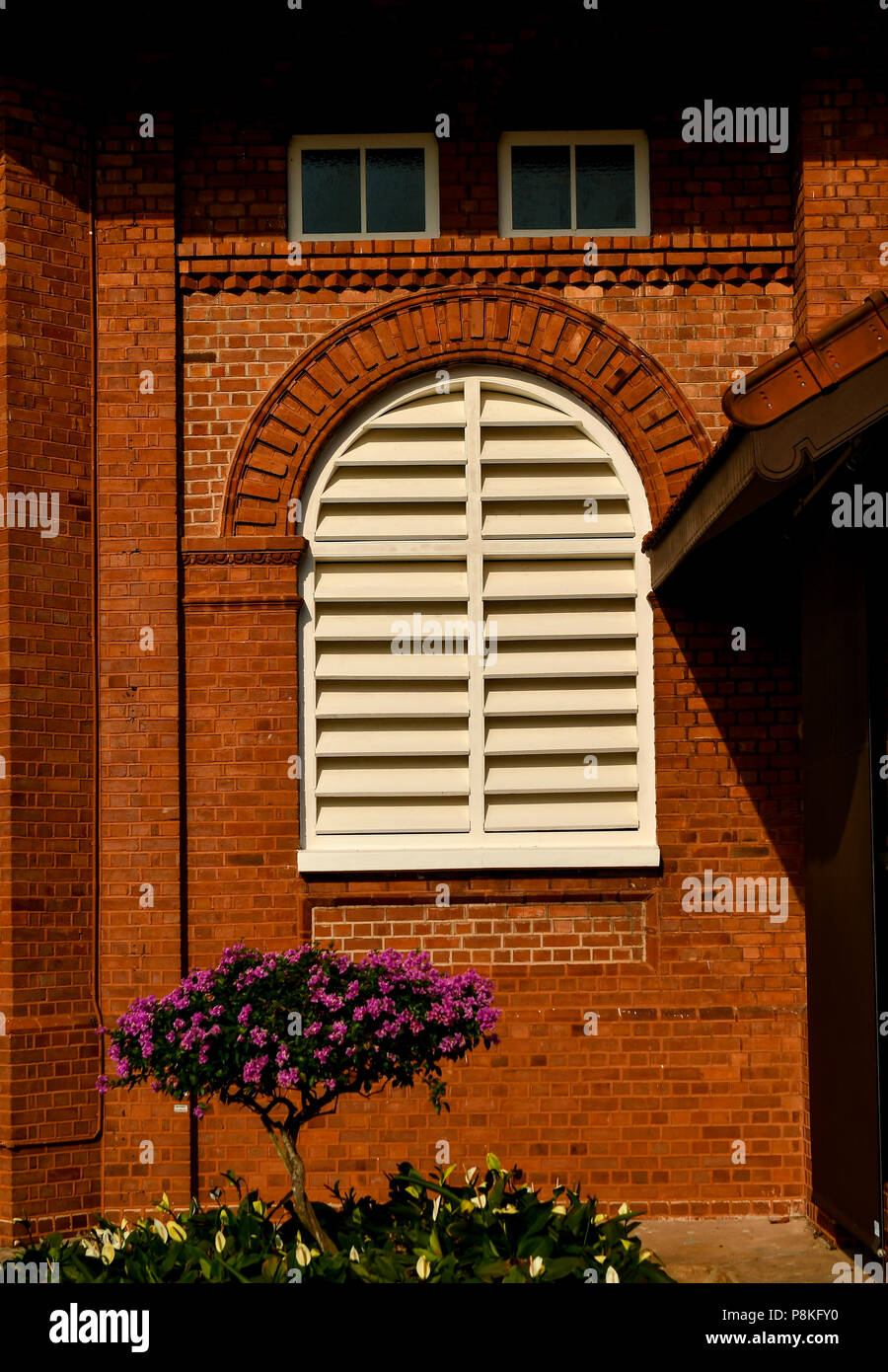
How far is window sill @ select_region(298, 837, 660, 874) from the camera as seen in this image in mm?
9086

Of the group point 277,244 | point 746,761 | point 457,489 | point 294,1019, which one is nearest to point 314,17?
point 277,244

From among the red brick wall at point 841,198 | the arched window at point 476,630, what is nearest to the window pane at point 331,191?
the arched window at point 476,630

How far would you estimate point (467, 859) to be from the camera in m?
9.10

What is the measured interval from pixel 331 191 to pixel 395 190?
1.34 feet

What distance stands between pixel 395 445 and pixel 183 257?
5.77 feet

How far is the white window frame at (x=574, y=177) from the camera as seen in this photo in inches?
376

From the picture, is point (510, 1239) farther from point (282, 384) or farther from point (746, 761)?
point (282, 384)

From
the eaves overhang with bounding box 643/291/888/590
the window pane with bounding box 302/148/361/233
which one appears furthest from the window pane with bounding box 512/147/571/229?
the eaves overhang with bounding box 643/291/888/590

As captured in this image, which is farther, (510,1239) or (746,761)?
(746,761)

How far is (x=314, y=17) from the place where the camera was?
9438 mm

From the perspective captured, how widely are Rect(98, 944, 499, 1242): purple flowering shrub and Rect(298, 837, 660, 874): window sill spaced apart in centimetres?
224

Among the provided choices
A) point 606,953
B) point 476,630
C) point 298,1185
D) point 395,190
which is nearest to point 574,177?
point 395,190

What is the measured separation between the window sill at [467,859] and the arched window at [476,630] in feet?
0.48

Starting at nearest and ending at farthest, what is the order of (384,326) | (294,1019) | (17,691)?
(294,1019)
(17,691)
(384,326)
